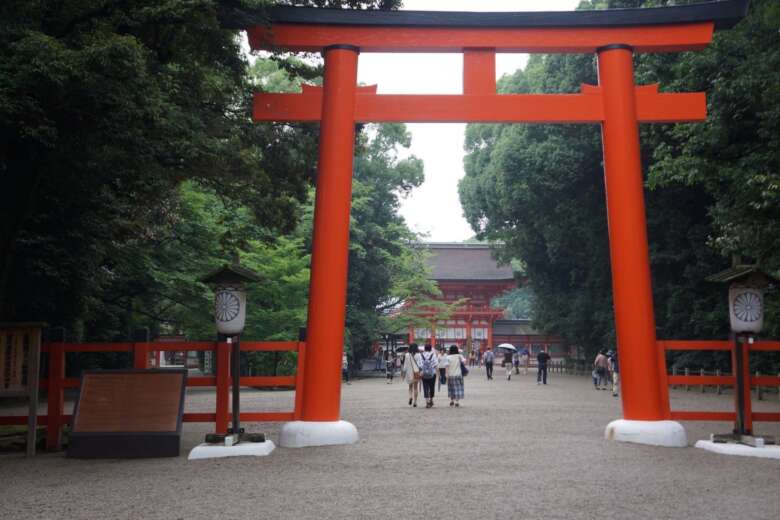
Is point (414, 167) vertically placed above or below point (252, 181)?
above

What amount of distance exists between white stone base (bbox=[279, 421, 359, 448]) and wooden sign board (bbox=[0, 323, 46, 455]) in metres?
2.90

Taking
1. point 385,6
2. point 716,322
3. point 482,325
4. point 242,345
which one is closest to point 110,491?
point 242,345

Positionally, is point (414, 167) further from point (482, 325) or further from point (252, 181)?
point (252, 181)

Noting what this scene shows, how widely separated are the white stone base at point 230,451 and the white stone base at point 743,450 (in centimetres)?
513

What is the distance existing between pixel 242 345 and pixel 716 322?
16986mm

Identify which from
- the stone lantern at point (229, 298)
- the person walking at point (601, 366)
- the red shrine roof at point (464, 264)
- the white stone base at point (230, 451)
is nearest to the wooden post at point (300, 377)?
the white stone base at point (230, 451)

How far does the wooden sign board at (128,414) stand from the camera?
27.1ft

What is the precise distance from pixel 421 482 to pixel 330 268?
11.1 feet

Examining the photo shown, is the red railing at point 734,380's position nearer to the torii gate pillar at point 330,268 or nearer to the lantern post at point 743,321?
the lantern post at point 743,321

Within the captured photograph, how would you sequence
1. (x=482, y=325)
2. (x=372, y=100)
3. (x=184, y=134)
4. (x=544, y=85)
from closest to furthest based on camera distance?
(x=184, y=134)
(x=372, y=100)
(x=544, y=85)
(x=482, y=325)

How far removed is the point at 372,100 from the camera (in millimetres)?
9758

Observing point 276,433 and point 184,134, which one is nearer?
point 184,134

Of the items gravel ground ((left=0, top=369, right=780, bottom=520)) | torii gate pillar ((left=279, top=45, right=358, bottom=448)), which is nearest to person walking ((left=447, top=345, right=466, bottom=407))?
gravel ground ((left=0, top=369, right=780, bottom=520))

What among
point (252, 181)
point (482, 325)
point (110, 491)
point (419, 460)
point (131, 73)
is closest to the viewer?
point (110, 491)
